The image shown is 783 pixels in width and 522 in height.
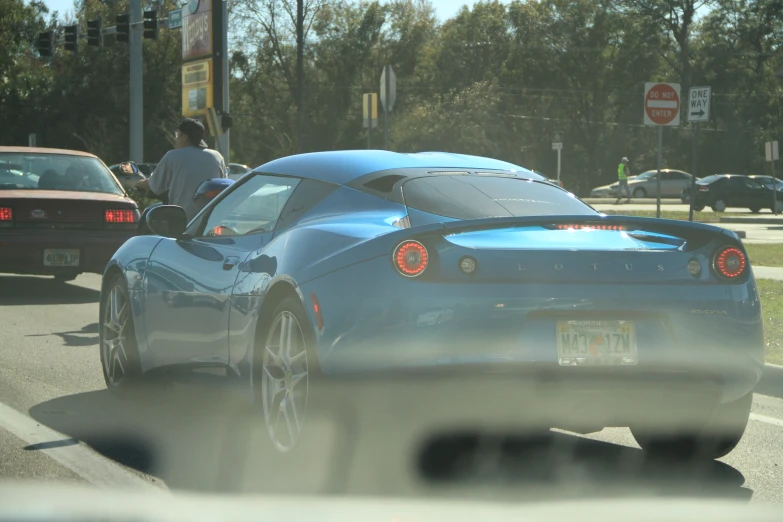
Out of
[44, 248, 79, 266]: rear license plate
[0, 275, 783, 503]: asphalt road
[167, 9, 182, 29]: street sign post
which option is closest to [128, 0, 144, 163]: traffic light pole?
[167, 9, 182, 29]: street sign post

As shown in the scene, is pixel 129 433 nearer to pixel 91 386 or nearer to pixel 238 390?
pixel 238 390

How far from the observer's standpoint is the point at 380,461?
17.8 feet

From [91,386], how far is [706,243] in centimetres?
401

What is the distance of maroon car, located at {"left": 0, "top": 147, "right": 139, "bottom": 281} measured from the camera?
12.7 meters

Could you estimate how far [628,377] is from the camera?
490 centimetres

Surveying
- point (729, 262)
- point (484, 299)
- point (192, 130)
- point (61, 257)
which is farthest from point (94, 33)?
point (484, 299)

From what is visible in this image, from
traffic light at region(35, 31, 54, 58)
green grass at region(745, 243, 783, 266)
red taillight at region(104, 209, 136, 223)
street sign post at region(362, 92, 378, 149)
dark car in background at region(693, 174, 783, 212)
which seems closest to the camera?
red taillight at region(104, 209, 136, 223)

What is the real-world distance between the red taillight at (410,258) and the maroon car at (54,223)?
8.52m

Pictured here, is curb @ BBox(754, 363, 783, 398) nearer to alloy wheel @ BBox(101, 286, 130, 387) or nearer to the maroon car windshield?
alloy wheel @ BBox(101, 286, 130, 387)

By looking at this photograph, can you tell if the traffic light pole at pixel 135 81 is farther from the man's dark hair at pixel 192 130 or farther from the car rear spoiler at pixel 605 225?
the car rear spoiler at pixel 605 225

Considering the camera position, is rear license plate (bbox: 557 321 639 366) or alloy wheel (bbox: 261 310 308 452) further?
alloy wheel (bbox: 261 310 308 452)

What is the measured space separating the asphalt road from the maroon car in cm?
541

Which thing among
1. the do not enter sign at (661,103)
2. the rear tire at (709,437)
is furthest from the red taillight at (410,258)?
the do not enter sign at (661,103)

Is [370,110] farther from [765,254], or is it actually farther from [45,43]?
[45,43]
